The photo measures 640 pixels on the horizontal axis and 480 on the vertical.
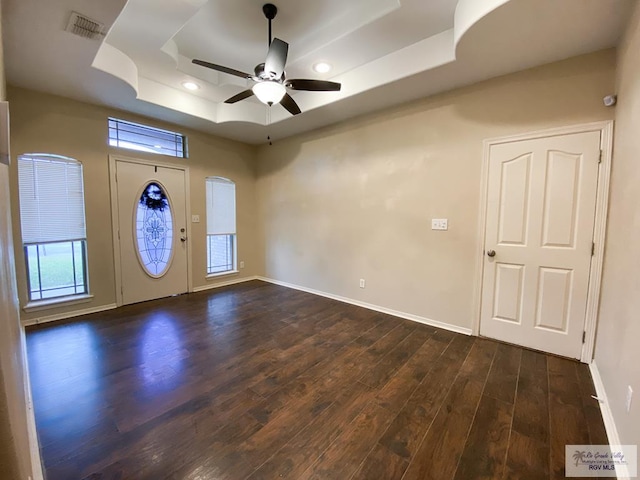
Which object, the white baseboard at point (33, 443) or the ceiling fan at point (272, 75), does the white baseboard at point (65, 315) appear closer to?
the white baseboard at point (33, 443)

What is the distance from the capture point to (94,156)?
141 inches

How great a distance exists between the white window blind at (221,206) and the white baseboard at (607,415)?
506 centimetres

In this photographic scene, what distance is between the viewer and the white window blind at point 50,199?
10.2 ft

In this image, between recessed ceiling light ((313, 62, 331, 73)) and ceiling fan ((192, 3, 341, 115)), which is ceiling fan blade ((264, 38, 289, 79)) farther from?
recessed ceiling light ((313, 62, 331, 73))

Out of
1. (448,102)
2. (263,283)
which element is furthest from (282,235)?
(448,102)

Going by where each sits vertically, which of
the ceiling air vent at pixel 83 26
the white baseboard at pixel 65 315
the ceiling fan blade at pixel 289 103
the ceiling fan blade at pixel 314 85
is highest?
the ceiling air vent at pixel 83 26

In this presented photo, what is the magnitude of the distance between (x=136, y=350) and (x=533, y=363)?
3.70 m

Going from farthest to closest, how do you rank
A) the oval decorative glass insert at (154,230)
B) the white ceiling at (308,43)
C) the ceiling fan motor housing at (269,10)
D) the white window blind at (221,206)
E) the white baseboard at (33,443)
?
the white window blind at (221,206) → the oval decorative glass insert at (154,230) → the ceiling fan motor housing at (269,10) → the white ceiling at (308,43) → the white baseboard at (33,443)

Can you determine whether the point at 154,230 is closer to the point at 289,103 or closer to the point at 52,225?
the point at 52,225

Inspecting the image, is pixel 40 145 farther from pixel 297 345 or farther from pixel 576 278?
pixel 576 278

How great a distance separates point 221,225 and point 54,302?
2454 millimetres

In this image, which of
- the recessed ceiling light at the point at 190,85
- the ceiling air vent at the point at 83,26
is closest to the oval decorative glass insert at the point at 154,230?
the recessed ceiling light at the point at 190,85

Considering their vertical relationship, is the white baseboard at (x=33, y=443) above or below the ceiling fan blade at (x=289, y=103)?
below

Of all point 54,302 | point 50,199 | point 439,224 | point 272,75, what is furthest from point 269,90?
point 54,302
